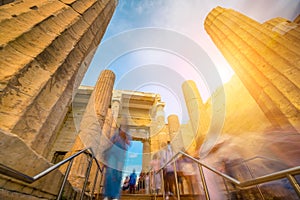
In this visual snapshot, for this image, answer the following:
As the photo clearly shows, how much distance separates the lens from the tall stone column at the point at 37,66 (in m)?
1.11

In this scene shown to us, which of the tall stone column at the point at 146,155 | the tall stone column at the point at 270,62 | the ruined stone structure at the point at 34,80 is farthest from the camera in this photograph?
the tall stone column at the point at 146,155

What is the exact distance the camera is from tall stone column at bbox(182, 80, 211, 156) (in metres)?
7.30

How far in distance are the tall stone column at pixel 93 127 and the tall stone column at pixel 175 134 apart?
4189 millimetres

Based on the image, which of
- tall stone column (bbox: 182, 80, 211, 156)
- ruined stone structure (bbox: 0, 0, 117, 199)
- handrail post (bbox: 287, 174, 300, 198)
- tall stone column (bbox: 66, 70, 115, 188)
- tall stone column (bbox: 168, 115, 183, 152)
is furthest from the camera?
tall stone column (bbox: 168, 115, 183, 152)

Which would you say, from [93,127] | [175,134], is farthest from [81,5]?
[175,134]

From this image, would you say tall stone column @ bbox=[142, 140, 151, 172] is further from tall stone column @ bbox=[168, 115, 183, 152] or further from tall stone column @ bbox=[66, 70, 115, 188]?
tall stone column @ bbox=[66, 70, 115, 188]

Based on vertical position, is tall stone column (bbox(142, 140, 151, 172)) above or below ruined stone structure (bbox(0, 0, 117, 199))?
above

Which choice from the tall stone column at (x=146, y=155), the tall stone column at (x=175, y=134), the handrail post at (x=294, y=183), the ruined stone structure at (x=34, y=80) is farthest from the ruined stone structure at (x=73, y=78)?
the tall stone column at (x=146, y=155)

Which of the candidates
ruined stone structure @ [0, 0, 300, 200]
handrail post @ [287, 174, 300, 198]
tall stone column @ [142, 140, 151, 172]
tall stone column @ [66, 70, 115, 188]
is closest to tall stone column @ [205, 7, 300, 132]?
ruined stone structure @ [0, 0, 300, 200]

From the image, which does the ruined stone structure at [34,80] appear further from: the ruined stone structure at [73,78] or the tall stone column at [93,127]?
the tall stone column at [93,127]

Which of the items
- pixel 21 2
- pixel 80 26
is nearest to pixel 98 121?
pixel 80 26

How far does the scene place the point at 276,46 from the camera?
11.6 ft

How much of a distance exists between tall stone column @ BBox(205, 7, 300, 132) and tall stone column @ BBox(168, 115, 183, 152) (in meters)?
5.17

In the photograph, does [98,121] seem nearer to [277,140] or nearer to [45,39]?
[45,39]
